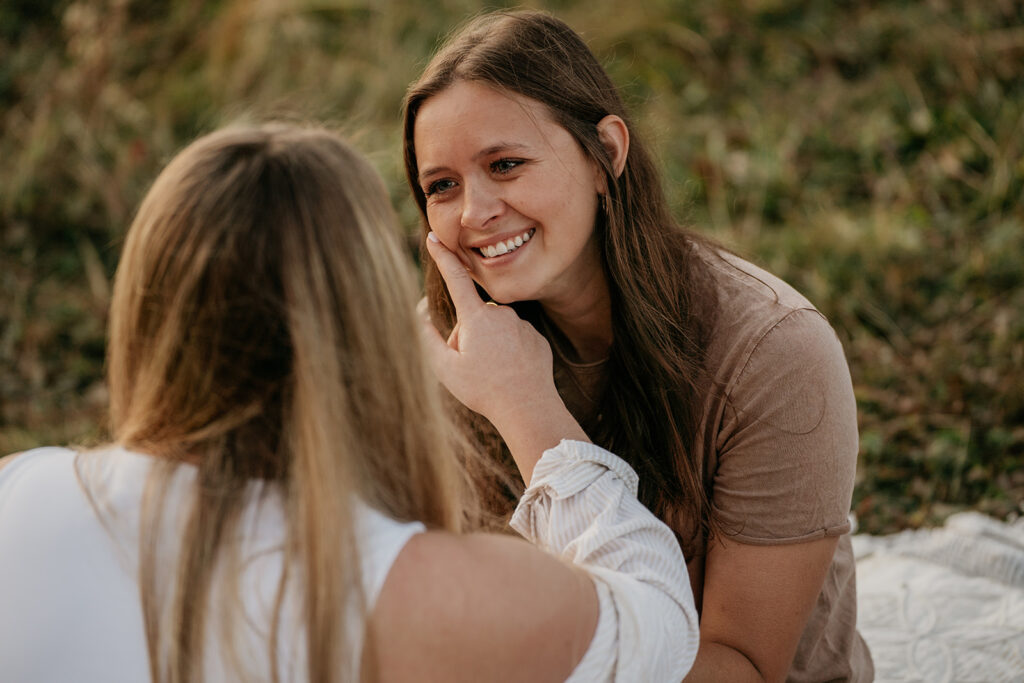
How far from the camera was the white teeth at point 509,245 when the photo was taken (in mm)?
2258

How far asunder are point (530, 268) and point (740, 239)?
355 centimetres

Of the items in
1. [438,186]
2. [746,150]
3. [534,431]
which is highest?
[438,186]

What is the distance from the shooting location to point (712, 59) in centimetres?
695

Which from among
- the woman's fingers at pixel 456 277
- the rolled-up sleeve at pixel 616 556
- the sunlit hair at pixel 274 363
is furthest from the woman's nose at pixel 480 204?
the sunlit hair at pixel 274 363

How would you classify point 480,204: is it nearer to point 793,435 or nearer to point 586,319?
point 586,319

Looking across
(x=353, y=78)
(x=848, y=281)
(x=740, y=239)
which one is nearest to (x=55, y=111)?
(x=353, y=78)

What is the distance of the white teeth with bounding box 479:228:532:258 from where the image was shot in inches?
88.9

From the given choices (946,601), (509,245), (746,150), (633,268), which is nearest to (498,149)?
(509,245)

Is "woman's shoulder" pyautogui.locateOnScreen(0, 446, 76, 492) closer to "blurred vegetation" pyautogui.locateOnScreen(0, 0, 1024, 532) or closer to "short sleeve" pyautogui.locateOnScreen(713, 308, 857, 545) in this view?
"short sleeve" pyautogui.locateOnScreen(713, 308, 857, 545)

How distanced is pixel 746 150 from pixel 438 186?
440 centimetres

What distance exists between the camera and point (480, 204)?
2.21 meters

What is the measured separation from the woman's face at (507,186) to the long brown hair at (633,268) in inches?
1.5

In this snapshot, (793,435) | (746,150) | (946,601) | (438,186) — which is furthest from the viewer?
(746,150)

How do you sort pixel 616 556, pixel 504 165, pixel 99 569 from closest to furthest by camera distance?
pixel 99 569 < pixel 616 556 < pixel 504 165
